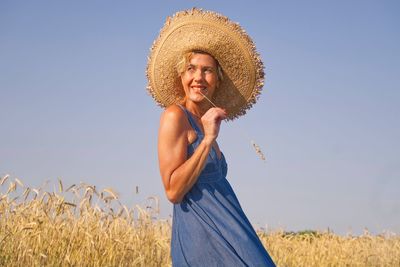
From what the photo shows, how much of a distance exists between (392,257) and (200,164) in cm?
863

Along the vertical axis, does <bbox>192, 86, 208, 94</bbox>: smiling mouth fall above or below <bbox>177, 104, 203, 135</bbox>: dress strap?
above

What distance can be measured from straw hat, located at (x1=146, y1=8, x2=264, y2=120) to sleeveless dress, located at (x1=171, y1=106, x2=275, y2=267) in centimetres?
61

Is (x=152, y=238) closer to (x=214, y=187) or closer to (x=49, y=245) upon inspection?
(x=49, y=245)

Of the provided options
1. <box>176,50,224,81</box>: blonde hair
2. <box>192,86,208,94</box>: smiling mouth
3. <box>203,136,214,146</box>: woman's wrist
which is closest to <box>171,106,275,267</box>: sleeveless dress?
<box>203,136,214,146</box>: woman's wrist

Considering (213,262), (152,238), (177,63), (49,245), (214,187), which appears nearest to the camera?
(213,262)

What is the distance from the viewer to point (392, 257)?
412 inches

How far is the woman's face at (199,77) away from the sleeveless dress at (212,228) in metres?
0.25

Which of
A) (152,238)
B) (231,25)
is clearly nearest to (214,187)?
(231,25)

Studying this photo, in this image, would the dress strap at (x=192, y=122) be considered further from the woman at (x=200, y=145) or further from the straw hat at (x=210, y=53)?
the straw hat at (x=210, y=53)

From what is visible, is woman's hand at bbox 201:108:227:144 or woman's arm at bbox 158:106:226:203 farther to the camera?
woman's hand at bbox 201:108:227:144

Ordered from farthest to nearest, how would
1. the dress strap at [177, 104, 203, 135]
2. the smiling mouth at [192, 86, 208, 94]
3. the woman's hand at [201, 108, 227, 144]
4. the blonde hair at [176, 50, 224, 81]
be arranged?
the blonde hair at [176, 50, 224, 81], the smiling mouth at [192, 86, 208, 94], the dress strap at [177, 104, 203, 135], the woman's hand at [201, 108, 227, 144]

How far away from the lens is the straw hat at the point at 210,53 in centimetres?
350

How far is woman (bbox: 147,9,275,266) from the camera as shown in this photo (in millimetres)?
2824

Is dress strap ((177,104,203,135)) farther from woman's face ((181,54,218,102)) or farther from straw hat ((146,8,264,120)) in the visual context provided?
straw hat ((146,8,264,120))
